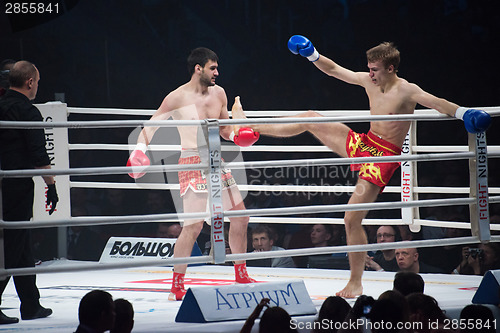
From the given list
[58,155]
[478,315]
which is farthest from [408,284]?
[58,155]

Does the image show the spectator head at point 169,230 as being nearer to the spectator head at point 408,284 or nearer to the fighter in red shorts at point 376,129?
the fighter in red shorts at point 376,129

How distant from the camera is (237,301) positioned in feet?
9.01

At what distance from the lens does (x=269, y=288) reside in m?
2.82

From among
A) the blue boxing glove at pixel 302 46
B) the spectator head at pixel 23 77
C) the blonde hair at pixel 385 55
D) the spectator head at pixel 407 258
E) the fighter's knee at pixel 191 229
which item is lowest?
the spectator head at pixel 407 258

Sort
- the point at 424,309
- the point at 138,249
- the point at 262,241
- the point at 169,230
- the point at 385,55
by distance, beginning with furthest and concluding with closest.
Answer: the point at 169,230 → the point at 262,241 → the point at 138,249 → the point at 385,55 → the point at 424,309

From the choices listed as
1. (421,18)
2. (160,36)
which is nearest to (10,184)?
(160,36)

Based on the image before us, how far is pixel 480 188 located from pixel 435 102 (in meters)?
0.44

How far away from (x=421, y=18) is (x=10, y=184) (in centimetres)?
428

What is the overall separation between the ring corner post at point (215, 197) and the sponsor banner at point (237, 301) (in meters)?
0.14

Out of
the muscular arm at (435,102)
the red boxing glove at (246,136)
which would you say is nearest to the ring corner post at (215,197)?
the red boxing glove at (246,136)

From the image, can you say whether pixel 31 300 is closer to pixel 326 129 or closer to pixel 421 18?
pixel 326 129

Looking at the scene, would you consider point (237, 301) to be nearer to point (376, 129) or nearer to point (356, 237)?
point (356, 237)

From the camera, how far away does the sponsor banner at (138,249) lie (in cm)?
440

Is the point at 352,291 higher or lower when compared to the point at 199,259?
lower
